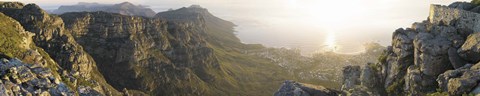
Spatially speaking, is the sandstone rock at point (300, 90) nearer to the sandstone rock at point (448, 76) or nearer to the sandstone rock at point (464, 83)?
the sandstone rock at point (448, 76)

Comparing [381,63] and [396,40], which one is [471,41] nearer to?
[396,40]

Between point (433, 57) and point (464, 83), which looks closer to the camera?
point (464, 83)

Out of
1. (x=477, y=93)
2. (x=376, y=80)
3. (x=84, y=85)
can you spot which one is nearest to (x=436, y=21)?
(x=376, y=80)

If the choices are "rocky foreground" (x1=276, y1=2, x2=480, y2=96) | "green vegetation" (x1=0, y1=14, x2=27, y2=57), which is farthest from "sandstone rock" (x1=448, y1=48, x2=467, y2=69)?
"green vegetation" (x1=0, y1=14, x2=27, y2=57)

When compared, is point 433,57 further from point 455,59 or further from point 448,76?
point 448,76

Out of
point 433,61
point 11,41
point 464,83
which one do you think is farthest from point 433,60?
point 11,41

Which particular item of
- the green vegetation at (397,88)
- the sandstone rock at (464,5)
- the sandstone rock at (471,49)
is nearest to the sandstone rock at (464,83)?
the sandstone rock at (471,49)

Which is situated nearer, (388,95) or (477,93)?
(477,93)
